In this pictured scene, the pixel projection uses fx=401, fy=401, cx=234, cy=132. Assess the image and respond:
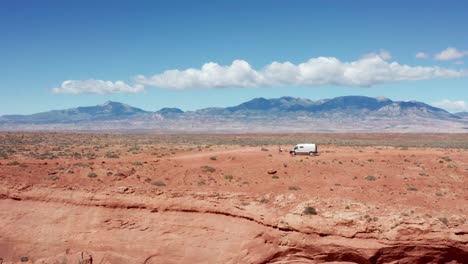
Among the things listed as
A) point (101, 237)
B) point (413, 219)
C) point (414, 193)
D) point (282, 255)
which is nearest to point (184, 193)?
point (101, 237)

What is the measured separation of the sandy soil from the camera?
16234 millimetres

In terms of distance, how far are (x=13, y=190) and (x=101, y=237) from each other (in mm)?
7280

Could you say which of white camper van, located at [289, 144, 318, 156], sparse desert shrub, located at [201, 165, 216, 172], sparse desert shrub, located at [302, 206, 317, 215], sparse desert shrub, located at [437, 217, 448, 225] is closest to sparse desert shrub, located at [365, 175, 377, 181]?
sparse desert shrub, located at [201, 165, 216, 172]

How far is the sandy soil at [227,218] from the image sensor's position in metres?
16.2

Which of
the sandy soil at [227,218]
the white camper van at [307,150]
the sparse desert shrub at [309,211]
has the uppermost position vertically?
the white camper van at [307,150]

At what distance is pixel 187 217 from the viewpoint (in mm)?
20281

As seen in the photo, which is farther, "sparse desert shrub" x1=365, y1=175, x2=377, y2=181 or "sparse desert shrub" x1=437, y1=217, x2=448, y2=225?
"sparse desert shrub" x1=365, y1=175, x2=377, y2=181

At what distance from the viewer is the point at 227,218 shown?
19.6 m

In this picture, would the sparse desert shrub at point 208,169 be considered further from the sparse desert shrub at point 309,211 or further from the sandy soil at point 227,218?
the sparse desert shrub at point 309,211

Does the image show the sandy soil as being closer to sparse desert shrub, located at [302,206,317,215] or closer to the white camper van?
sparse desert shrub, located at [302,206,317,215]

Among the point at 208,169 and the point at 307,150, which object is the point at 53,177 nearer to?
the point at 208,169

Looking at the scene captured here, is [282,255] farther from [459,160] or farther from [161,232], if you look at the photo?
[459,160]

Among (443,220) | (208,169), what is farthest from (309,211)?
(208,169)

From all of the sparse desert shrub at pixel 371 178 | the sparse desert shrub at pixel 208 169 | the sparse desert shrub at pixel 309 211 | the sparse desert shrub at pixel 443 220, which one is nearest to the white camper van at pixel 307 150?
the sparse desert shrub at pixel 208 169
